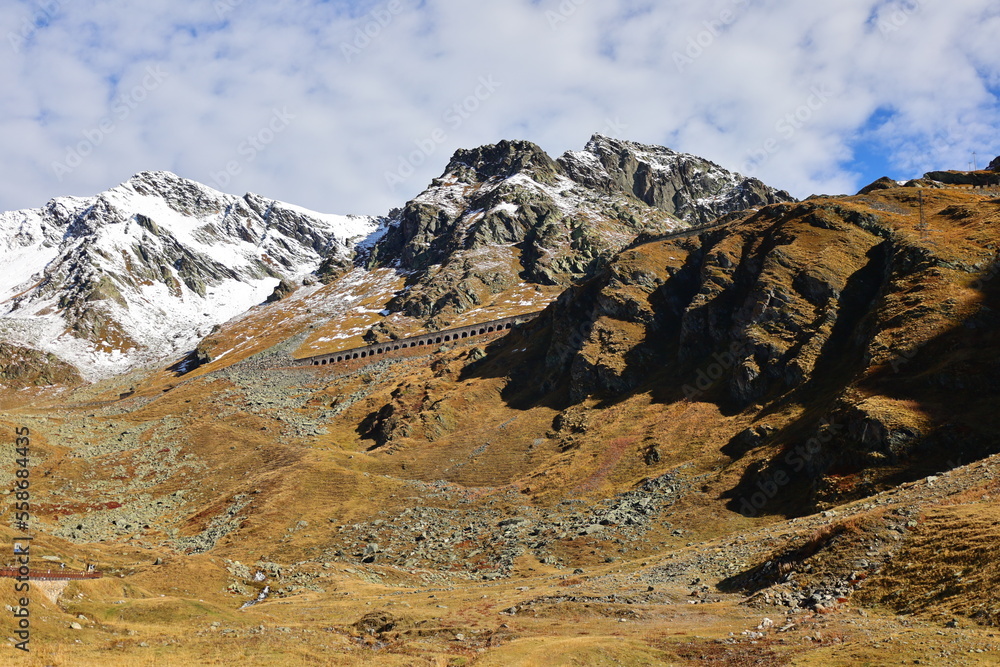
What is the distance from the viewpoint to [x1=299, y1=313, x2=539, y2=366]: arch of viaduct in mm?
170025

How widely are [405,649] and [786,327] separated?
223ft

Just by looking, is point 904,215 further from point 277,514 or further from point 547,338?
point 277,514

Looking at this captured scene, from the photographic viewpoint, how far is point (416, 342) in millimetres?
172750

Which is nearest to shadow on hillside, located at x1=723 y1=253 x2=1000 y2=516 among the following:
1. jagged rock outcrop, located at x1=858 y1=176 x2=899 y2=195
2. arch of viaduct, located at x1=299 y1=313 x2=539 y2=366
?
jagged rock outcrop, located at x1=858 y1=176 x2=899 y2=195

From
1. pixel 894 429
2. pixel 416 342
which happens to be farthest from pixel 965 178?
pixel 416 342

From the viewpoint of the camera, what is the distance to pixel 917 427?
52.6m

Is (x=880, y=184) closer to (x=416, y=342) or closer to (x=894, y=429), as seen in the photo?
(x=894, y=429)

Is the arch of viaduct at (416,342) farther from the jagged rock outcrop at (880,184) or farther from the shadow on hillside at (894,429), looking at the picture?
the shadow on hillside at (894,429)

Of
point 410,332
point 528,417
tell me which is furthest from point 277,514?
point 410,332

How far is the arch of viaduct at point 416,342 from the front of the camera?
170 metres

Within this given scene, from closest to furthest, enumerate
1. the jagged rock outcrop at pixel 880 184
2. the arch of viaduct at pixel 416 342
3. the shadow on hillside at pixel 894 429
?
1. the shadow on hillside at pixel 894 429
2. the jagged rock outcrop at pixel 880 184
3. the arch of viaduct at pixel 416 342

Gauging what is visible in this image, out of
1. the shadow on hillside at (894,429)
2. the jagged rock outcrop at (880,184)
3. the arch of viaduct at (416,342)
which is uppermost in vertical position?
the jagged rock outcrop at (880,184)

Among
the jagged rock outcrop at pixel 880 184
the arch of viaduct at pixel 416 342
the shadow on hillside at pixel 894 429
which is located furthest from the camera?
the arch of viaduct at pixel 416 342

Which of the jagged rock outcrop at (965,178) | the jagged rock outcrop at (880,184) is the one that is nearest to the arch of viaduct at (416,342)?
the jagged rock outcrop at (880,184)
